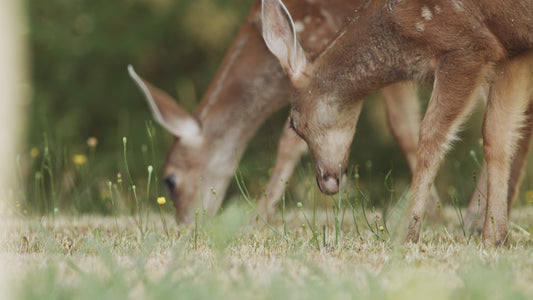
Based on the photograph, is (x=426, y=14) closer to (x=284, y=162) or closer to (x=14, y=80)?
(x=284, y=162)

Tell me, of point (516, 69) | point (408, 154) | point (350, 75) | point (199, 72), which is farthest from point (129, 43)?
point (516, 69)

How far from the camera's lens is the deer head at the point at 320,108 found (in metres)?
4.20

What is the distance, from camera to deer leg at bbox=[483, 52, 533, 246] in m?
3.71

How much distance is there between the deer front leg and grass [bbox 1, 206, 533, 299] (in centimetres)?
22

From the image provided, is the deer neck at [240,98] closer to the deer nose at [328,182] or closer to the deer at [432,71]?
the deer at [432,71]

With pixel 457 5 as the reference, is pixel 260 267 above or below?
below

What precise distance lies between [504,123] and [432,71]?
1.61 ft

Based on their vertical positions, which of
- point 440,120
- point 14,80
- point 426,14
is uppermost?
point 426,14

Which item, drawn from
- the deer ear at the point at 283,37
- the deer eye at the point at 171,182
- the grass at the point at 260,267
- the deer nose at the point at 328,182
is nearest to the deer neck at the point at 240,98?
the deer eye at the point at 171,182

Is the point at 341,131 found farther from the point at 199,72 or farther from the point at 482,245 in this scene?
the point at 199,72

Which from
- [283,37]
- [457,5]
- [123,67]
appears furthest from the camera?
[123,67]

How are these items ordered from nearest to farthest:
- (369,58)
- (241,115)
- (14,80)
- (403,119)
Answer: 1. (369,58)
2. (403,119)
3. (241,115)
4. (14,80)

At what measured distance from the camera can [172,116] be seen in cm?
574

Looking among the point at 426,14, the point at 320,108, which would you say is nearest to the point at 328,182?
the point at 320,108
